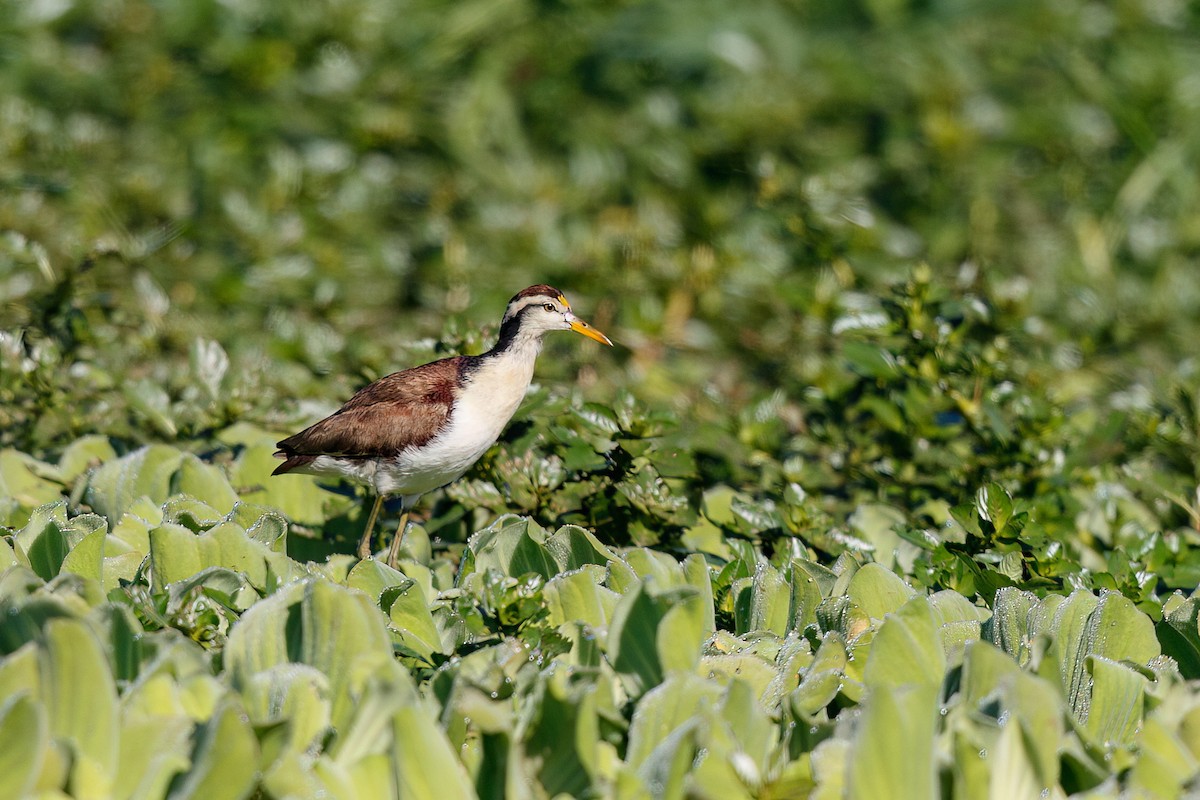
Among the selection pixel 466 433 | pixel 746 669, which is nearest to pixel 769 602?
pixel 746 669

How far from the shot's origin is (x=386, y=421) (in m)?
4.23

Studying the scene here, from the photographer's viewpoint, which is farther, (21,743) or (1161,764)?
(1161,764)

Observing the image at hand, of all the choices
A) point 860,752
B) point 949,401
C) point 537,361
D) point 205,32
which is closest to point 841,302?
point 949,401

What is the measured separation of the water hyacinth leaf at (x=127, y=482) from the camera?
4.02m

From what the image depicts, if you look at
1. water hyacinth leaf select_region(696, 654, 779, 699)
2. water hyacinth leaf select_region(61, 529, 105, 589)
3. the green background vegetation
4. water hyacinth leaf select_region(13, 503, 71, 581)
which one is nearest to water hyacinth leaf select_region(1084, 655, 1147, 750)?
the green background vegetation

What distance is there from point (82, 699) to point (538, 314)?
230 cm

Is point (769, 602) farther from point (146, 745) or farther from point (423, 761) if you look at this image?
point (146, 745)

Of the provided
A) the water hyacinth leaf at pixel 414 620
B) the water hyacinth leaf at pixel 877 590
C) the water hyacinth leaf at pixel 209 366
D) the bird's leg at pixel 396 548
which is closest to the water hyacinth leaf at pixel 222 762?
the water hyacinth leaf at pixel 414 620

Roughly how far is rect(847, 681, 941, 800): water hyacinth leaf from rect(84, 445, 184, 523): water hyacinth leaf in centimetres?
242

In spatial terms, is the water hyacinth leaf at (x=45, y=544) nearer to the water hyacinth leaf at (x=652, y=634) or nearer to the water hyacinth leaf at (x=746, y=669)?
the water hyacinth leaf at (x=652, y=634)

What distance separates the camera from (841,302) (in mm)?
5207

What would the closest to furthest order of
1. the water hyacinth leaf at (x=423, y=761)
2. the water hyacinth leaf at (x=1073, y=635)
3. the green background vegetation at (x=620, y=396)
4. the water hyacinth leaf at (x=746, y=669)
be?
the water hyacinth leaf at (x=423, y=761), the green background vegetation at (x=620, y=396), the water hyacinth leaf at (x=746, y=669), the water hyacinth leaf at (x=1073, y=635)

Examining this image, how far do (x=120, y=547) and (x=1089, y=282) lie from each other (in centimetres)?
646

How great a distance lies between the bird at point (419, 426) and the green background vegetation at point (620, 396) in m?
0.14
